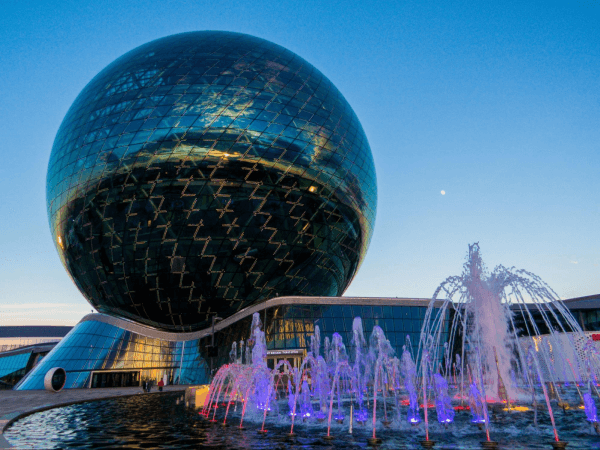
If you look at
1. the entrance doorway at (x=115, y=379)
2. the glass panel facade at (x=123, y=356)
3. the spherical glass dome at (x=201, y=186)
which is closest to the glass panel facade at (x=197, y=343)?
the glass panel facade at (x=123, y=356)

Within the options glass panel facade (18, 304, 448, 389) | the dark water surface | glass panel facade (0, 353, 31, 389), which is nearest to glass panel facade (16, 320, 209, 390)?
glass panel facade (18, 304, 448, 389)

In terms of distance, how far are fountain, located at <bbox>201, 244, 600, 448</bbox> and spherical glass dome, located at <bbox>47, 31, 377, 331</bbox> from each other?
4798 millimetres

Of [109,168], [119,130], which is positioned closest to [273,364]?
[109,168]

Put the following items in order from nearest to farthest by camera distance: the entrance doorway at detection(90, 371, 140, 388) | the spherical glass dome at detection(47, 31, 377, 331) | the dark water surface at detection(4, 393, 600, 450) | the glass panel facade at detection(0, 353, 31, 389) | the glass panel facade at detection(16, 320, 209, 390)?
1. the dark water surface at detection(4, 393, 600, 450)
2. the spherical glass dome at detection(47, 31, 377, 331)
3. the entrance doorway at detection(90, 371, 140, 388)
4. the glass panel facade at detection(16, 320, 209, 390)
5. the glass panel facade at detection(0, 353, 31, 389)

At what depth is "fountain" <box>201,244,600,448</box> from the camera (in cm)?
1158

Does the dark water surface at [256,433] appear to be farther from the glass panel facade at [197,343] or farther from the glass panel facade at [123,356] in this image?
the glass panel facade at [123,356]

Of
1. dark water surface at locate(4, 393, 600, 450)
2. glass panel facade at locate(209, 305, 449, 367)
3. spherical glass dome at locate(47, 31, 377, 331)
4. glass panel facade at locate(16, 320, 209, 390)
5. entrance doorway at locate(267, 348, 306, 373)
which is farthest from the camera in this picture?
glass panel facade at locate(16, 320, 209, 390)

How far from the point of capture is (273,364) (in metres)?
27.9

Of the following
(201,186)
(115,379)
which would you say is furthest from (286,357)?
(201,186)

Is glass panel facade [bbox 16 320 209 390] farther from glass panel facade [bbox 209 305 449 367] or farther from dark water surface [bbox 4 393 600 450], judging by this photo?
dark water surface [bbox 4 393 600 450]

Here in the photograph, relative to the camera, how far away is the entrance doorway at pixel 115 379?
2866cm

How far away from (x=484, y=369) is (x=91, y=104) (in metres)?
30.5

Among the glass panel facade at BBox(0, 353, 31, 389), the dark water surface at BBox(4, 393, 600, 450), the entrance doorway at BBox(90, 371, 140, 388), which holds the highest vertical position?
the glass panel facade at BBox(0, 353, 31, 389)

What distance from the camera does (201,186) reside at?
27766 millimetres
